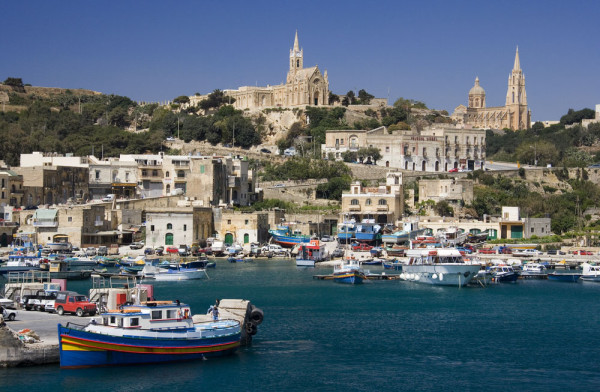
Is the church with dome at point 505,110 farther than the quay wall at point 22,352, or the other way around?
the church with dome at point 505,110

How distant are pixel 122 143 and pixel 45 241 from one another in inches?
1121

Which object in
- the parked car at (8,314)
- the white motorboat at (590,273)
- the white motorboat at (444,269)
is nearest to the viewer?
the parked car at (8,314)

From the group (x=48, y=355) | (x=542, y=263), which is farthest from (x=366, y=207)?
(x=48, y=355)

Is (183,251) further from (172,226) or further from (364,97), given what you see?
(364,97)

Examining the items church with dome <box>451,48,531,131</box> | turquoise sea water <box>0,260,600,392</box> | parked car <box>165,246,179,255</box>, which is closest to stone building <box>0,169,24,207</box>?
parked car <box>165,246,179,255</box>

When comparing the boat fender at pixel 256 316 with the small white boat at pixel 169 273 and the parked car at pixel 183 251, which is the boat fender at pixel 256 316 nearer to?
the small white boat at pixel 169 273

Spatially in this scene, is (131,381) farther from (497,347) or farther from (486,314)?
(486,314)

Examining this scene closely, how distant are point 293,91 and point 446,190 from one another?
34.1 m

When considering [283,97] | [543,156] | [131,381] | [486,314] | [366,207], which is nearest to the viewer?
[131,381]

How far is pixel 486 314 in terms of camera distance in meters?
36.8

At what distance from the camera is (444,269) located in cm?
4522

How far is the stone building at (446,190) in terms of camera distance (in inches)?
2778

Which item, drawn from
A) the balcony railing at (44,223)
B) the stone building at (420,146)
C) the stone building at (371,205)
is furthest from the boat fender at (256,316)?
the stone building at (420,146)

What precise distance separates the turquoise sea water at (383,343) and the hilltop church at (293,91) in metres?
55.3
